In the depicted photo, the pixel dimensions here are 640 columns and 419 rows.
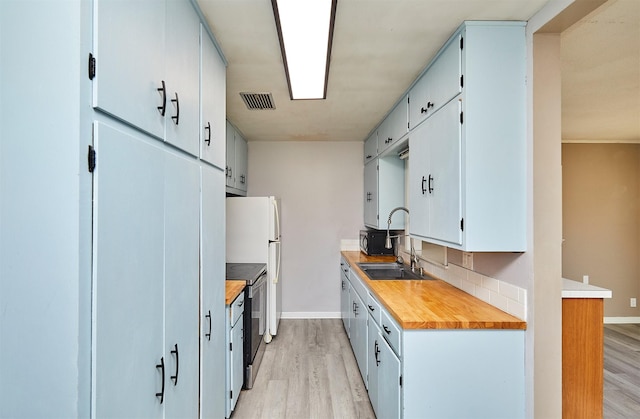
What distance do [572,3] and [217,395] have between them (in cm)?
253

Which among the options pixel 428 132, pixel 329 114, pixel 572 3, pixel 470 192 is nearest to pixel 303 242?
pixel 329 114

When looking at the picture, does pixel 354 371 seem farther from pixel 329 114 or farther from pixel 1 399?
pixel 1 399

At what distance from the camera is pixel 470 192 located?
5.70 feet

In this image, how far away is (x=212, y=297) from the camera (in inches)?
70.4

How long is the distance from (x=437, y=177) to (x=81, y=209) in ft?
5.95

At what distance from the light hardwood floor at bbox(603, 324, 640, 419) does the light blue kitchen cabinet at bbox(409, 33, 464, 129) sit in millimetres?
2474

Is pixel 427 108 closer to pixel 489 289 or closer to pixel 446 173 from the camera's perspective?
pixel 446 173

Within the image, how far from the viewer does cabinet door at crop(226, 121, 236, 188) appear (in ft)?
11.5

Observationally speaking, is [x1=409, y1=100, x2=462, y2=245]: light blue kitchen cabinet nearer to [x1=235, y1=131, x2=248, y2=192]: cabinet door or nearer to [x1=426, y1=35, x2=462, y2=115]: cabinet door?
[x1=426, y1=35, x2=462, y2=115]: cabinet door

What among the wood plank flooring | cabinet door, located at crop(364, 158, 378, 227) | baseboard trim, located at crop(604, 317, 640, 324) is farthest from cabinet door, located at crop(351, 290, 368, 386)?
baseboard trim, located at crop(604, 317, 640, 324)

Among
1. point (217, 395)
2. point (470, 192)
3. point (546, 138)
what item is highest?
point (546, 138)

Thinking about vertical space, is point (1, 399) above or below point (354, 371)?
above

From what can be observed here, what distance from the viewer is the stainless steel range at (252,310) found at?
2656 mm

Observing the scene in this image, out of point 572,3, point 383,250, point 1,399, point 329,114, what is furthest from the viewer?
point 383,250
